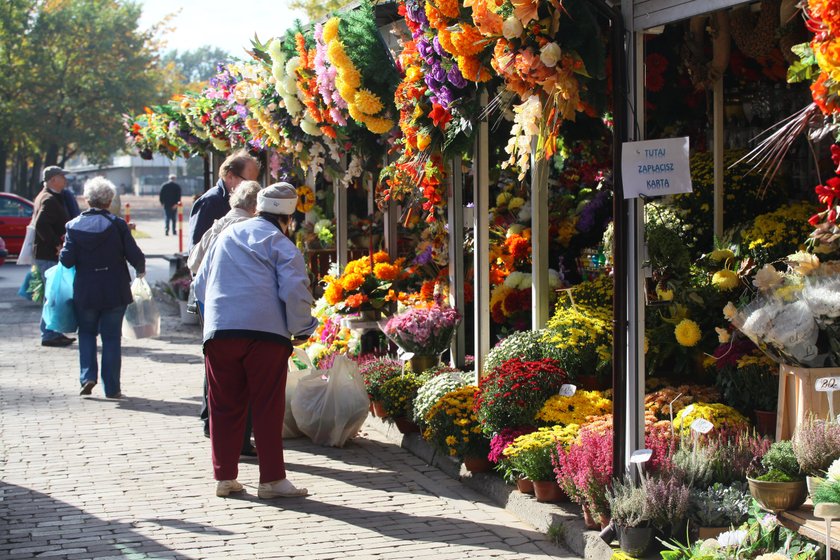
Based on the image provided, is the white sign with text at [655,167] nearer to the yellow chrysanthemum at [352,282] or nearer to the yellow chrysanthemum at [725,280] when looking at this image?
the yellow chrysanthemum at [725,280]

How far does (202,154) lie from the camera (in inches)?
683

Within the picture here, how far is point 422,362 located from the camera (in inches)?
336

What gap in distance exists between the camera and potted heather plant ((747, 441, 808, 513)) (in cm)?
473

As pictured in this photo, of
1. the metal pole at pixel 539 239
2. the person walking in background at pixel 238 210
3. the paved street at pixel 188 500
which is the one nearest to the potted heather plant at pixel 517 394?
the paved street at pixel 188 500

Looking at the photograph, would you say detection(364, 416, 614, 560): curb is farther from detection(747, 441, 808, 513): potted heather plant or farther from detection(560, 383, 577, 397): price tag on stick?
detection(747, 441, 808, 513): potted heather plant

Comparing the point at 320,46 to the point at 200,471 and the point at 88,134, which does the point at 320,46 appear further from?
the point at 88,134

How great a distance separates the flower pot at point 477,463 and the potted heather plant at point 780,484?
226 centimetres

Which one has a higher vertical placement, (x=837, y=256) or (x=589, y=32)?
(x=589, y=32)

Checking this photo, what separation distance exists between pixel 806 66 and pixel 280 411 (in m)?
3.75

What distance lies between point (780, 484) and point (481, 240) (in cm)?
316

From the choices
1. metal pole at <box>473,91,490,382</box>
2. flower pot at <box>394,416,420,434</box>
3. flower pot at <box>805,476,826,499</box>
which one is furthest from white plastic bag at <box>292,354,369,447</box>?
flower pot at <box>805,476,826,499</box>

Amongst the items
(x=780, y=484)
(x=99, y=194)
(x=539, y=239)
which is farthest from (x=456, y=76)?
(x=99, y=194)

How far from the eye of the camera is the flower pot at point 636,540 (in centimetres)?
508

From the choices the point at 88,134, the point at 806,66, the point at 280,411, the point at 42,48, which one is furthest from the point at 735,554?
the point at 88,134
